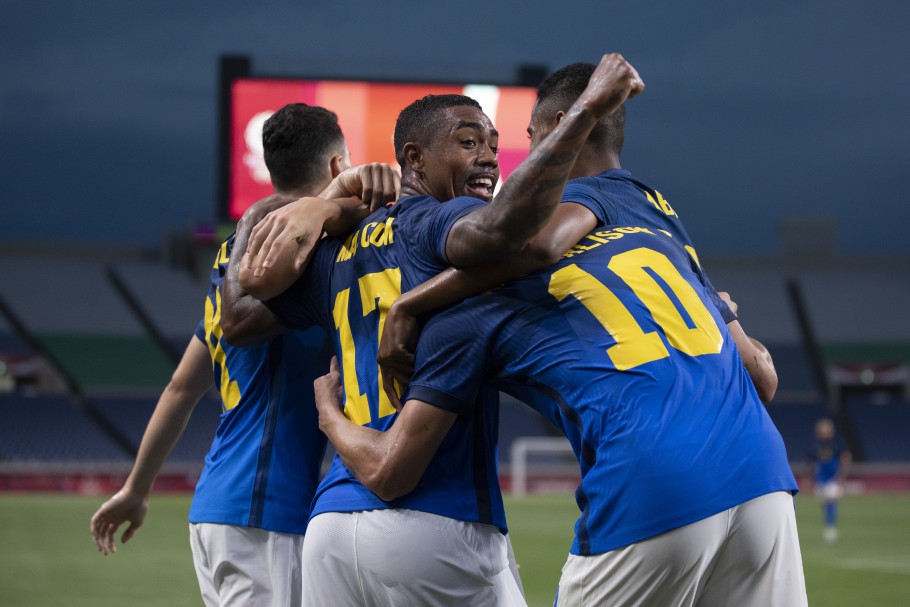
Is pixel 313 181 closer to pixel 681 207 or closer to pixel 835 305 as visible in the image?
pixel 835 305

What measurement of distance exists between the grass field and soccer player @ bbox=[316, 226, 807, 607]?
7.00 m

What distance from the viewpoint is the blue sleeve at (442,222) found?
7.93 feet

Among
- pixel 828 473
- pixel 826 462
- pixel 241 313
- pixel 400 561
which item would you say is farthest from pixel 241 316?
pixel 826 462

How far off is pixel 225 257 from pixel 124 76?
74.1 meters

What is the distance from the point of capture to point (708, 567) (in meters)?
2.32

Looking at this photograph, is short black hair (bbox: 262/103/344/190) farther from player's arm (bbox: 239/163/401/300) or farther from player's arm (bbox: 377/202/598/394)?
player's arm (bbox: 377/202/598/394)

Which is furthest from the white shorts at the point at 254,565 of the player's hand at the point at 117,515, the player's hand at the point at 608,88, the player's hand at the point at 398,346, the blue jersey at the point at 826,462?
the blue jersey at the point at 826,462

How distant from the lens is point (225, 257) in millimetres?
3479

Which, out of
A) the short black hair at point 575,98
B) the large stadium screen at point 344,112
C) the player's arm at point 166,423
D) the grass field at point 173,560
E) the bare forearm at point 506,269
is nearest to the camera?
the bare forearm at point 506,269

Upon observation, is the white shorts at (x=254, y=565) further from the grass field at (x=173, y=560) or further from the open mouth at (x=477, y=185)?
the grass field at (x=173, y=560)

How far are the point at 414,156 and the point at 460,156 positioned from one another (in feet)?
0.44

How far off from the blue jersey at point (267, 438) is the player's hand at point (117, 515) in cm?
56

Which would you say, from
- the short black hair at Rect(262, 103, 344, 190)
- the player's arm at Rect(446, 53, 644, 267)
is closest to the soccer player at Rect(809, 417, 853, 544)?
the short black hair at Rect(262, 103, 344, 190)

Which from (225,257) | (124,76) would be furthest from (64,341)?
(124,76)
